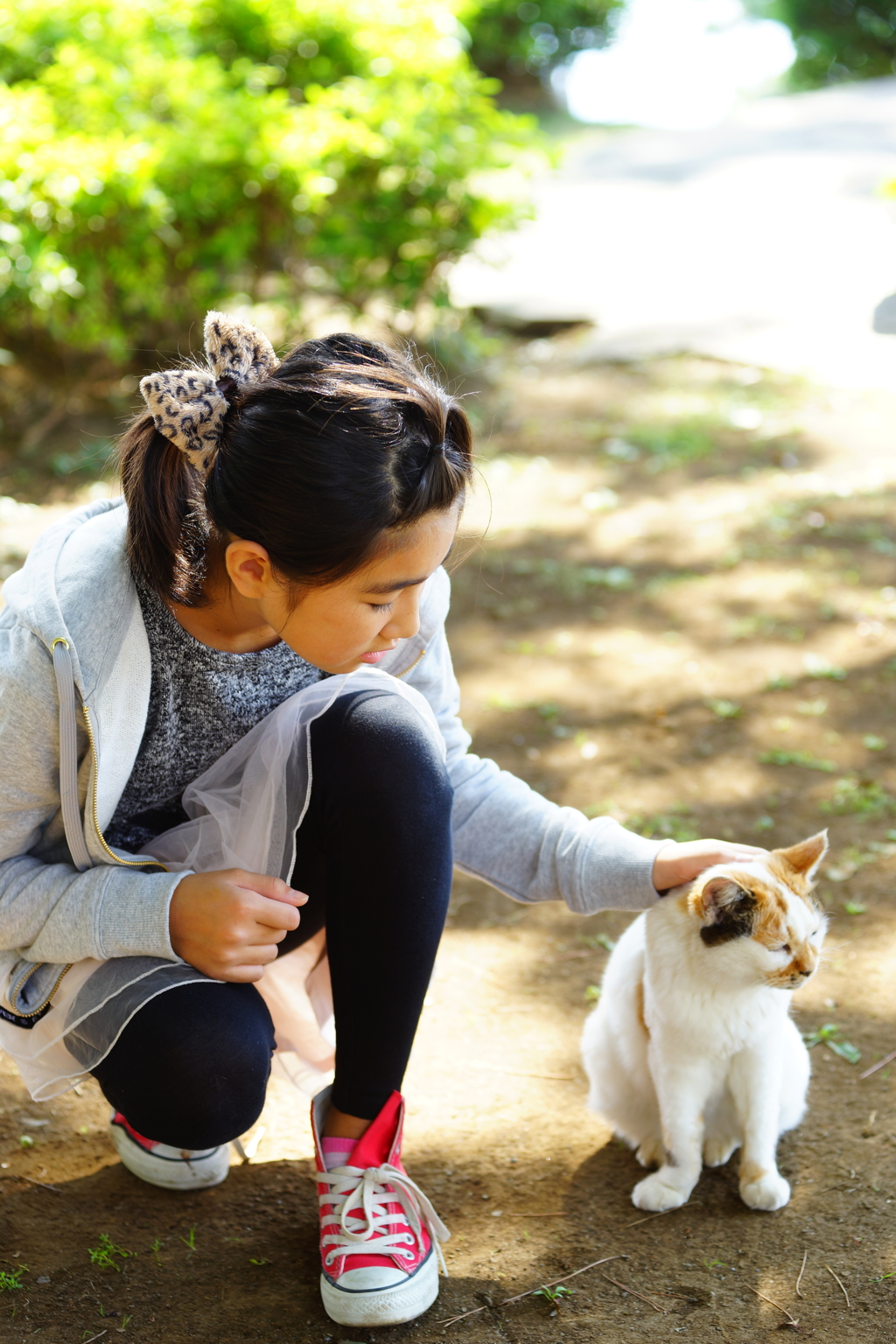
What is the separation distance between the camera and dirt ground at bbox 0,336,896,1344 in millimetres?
1541

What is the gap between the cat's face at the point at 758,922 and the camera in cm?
154

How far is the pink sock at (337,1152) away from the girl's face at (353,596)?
64 cm

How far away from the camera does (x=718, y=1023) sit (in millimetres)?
1604

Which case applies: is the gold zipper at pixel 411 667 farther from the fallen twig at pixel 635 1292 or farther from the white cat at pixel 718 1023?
the fallen twig at pixel 635 1292

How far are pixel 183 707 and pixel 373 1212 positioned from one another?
2.33 ft

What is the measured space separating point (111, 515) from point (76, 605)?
Result: 0.60 feet

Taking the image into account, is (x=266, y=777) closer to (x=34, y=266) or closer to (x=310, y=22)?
(x=34, y=266)

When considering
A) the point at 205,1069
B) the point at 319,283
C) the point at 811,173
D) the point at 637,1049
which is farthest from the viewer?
the point at 811,173

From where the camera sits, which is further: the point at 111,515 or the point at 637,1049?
the point at 637,1049

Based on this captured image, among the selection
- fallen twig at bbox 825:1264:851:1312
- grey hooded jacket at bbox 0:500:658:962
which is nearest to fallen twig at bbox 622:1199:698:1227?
fallen twig at bbox 825:1264:851:1312

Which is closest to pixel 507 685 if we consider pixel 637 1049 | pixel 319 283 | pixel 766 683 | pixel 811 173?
pixel 766 683

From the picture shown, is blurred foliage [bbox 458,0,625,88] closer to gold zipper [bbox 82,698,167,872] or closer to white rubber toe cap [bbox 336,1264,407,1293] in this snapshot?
gold zipper [bbox 82,698,167,872]

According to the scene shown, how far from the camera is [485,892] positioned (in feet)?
8.32

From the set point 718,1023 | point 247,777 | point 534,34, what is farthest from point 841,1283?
point 534,34
